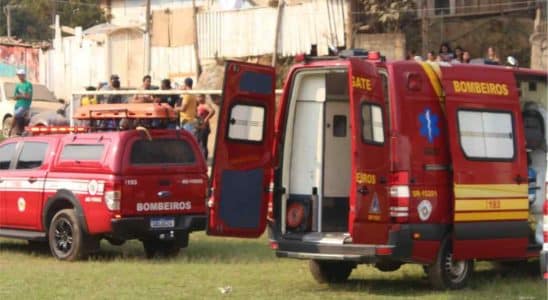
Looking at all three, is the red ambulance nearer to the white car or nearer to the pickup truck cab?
the pickup truck cab

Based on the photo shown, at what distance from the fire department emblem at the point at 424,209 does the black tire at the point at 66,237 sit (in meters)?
5.63

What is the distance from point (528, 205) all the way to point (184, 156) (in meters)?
5.27

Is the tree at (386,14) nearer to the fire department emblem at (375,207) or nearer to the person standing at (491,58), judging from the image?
the person standing at (491,58)

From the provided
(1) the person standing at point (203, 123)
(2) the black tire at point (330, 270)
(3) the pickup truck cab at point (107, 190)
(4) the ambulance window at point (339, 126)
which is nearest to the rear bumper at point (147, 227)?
(3) the pickup truck cab at point (107, 190)

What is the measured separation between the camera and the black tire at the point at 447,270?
12.6 metres

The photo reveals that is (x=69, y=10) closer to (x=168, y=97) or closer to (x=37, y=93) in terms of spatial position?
(x=37, y=93)

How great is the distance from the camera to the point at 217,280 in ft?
45.3

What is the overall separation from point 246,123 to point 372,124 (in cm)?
151

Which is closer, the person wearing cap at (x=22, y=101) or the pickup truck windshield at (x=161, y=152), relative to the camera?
the pickup truck windshield at (x=161, y=152)

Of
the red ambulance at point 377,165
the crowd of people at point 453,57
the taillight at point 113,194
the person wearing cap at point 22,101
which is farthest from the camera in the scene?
the person wearing cap at point 22,101

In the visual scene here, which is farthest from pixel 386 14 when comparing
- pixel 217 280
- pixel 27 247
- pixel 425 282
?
pixel 217 280

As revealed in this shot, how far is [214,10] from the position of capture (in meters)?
34.5

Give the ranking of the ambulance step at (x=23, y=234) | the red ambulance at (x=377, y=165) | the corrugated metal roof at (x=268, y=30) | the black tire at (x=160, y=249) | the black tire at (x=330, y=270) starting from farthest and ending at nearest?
the corrugated metal roof at (x=268, y=30), the black tire at (x=160, y=249), the ambulance step at (x=23, y=234), the black tire at (x=330, y=270), the red ambulance at (x=377, y=165)

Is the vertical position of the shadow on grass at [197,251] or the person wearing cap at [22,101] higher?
the person wearing cap at [22,101]
